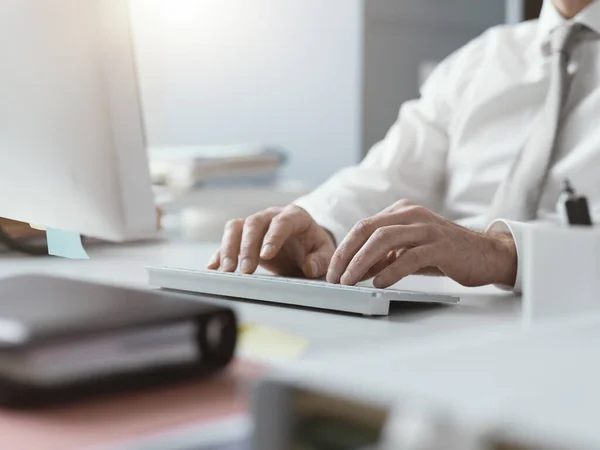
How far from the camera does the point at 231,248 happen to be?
93cm

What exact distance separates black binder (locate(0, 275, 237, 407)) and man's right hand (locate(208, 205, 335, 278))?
0.41 metres

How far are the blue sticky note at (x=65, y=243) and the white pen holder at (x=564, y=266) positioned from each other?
1.86 ft

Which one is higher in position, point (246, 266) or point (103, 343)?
point (103, 343)

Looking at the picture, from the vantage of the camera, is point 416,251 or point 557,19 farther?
point 557,19

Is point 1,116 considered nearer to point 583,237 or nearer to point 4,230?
point 4,230

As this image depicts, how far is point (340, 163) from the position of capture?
9.13 ft

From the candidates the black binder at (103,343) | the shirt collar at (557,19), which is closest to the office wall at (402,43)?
the shirt collar at (557,19)

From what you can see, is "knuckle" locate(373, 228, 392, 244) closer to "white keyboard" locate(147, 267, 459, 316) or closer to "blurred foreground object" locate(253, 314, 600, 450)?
"white keyboard" locate(147, 267, 459, 316)

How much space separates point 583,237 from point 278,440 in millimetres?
374

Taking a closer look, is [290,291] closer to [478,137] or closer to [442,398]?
[442,398]

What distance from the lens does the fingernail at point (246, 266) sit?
0.89m

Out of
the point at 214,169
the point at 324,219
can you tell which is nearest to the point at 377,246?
the point at 324,219

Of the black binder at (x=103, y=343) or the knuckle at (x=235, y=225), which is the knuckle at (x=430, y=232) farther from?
the black binder at (x=103, y=343)

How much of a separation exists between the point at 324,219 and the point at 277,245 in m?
0.36
